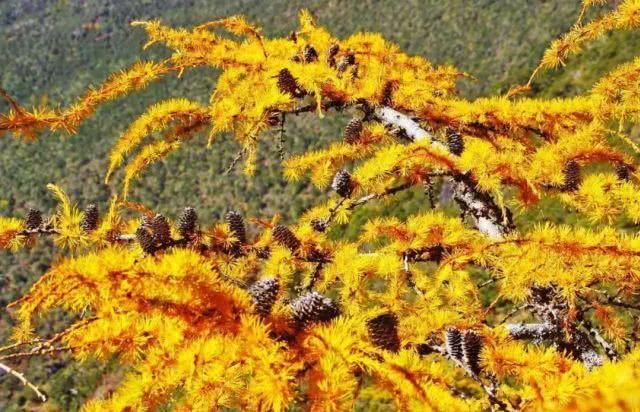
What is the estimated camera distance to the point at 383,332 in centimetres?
152

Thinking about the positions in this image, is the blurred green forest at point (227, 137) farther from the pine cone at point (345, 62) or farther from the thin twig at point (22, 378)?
the thin twig at point (22, 378)

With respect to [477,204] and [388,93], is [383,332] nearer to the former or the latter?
→ [477,204]

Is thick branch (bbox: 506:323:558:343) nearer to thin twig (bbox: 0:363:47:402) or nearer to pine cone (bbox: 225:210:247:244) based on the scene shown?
pine cone (bbox: 225:210:247:244)

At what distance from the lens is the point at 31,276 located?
109 feet

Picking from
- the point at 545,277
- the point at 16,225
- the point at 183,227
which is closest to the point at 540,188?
the point at 545,277

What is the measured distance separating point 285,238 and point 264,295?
0.80 metres

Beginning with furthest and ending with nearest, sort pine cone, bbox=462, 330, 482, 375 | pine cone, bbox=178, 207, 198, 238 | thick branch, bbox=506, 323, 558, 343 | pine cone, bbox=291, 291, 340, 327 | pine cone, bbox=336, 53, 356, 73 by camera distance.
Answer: pine cone, bbox=336, 53, 356, 73 < thick branch, bbox=506, 323, 558, 343 < pine cone, bbox=178, 207, 198, 238 < pine cone, bbox=462, 330, 482, 375 < pine cone, bbox=291, 291, 340, 327

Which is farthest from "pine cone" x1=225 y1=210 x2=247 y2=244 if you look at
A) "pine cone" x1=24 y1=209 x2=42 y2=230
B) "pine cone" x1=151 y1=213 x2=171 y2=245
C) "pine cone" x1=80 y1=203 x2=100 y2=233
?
"pine cone" x1=24 y1=209 x2=42 y2=230

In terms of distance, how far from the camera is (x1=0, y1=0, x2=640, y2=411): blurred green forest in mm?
24812

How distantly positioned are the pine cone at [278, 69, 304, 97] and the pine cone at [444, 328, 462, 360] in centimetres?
131

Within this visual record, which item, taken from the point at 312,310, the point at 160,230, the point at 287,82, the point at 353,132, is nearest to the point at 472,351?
the point at 312,310

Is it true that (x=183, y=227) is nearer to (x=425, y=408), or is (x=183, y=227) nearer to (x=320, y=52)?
(x=425, y=408)

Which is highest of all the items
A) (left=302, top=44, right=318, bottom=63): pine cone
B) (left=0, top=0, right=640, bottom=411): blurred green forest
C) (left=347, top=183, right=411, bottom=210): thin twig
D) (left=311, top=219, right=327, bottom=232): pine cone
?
(left=302, top=44, right=318, bottom=63): pine cone

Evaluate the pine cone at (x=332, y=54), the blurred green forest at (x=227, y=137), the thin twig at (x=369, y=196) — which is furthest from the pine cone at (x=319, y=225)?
the blurred green forest at (x=227, y=137)
